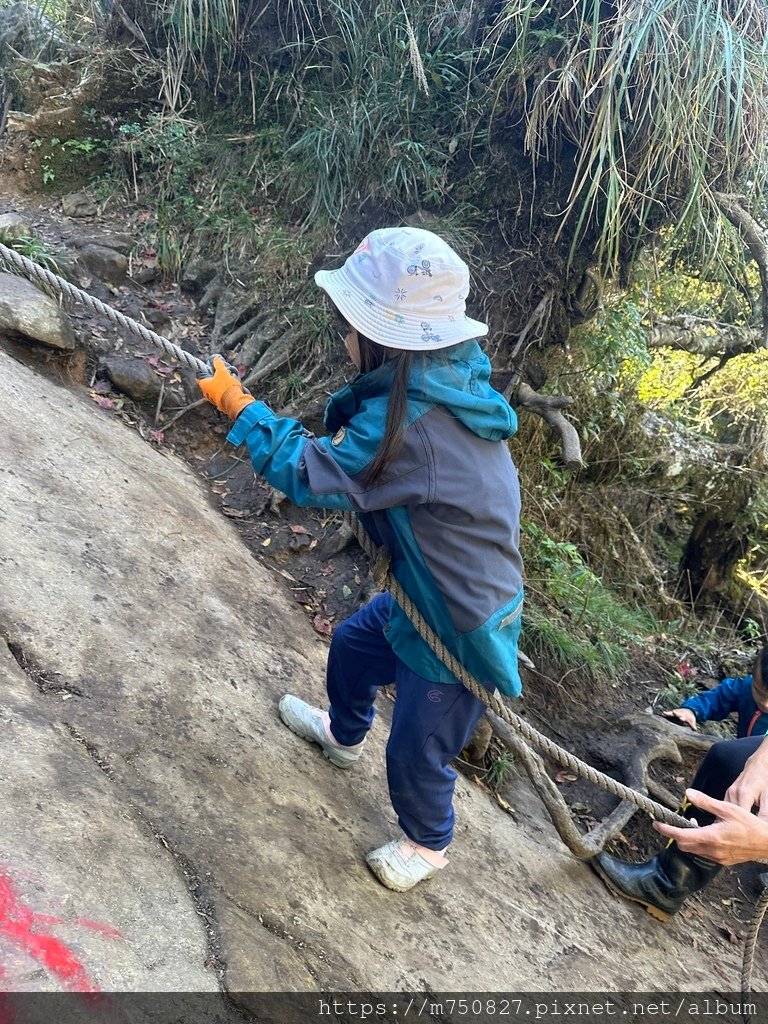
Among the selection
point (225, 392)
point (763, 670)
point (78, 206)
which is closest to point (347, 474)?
point (225, 392)

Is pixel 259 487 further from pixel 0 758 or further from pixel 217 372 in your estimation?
pixel 0 758

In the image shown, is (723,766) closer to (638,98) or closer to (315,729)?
(315,729)

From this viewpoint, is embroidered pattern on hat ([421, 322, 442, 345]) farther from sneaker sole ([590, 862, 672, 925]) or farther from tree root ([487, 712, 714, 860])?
sneaker sole ([590, 862, 672, 925])

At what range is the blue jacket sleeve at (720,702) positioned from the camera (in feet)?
11.3

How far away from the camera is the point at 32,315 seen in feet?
12.3

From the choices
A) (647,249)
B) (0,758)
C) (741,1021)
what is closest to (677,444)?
(647,249)

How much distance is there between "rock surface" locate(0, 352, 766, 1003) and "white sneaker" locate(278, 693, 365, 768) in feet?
0.13

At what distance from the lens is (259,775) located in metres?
2.44

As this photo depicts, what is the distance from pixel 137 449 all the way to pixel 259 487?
2.30 ft

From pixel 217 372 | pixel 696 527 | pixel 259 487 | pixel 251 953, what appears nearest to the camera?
pixel 251 953

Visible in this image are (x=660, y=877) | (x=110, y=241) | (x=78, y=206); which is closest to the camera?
(x=660, y=877)

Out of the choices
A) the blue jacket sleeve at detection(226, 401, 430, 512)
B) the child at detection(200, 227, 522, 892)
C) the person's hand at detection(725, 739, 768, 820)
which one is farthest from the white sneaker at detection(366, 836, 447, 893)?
the blue jacket sleeve at detection(226, 401, 430, 512)

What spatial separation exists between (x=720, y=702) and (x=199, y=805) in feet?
8.30

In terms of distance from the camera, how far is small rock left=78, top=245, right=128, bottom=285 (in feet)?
15.3
